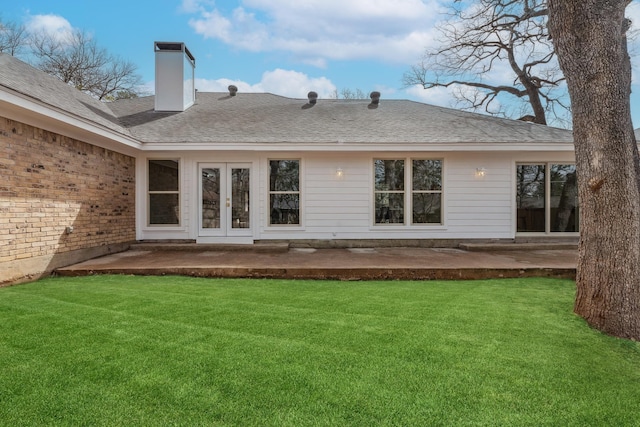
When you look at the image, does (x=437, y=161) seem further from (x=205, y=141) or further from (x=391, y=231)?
(x=205, y=141)

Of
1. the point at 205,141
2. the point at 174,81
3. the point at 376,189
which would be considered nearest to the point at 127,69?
the point at 174,81

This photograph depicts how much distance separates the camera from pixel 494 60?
1595 centimetres

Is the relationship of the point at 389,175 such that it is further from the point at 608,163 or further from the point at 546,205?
the point at 608,163

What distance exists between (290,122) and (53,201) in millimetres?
5669

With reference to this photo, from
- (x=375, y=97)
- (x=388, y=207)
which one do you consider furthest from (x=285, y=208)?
(x=375, y=97)

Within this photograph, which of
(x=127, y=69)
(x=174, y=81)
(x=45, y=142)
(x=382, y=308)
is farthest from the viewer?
(x=127, y=69)

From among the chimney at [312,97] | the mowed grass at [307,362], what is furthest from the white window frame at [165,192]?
the chimney at [312,97]

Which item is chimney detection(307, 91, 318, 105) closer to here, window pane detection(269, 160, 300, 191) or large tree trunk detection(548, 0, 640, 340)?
window pane detection(269, 160, 300, 191)

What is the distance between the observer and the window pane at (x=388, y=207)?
846cm

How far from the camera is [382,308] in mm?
3818

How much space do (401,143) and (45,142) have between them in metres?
7.06

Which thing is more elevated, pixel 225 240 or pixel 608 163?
pixel 608 163

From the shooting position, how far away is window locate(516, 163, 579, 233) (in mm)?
8484

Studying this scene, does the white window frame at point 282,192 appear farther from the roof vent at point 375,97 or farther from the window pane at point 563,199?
the window pane at point 563,199
